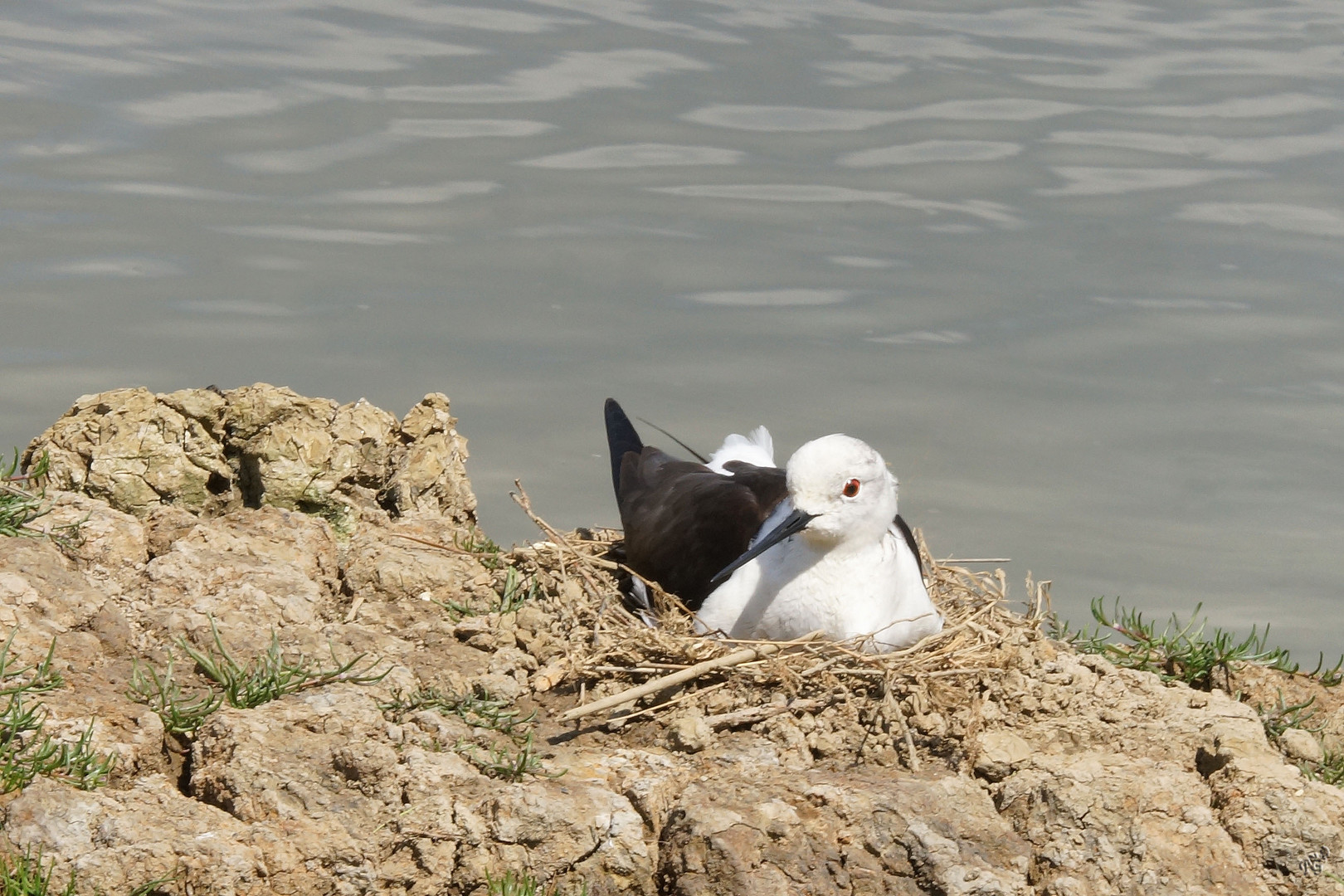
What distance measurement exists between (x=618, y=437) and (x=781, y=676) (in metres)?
2.85

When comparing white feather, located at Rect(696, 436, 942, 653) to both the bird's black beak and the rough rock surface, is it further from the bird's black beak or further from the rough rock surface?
the rough rock surface

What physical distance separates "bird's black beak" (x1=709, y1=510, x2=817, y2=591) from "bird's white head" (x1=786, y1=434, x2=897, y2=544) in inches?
1.2

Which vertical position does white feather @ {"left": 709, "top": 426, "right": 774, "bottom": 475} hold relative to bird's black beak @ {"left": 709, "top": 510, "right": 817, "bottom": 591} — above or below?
below

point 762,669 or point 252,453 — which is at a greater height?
point 252,453

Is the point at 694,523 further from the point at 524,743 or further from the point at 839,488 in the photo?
the point at 524,743

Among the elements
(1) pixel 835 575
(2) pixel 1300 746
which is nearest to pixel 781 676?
(1) pixel 835 575

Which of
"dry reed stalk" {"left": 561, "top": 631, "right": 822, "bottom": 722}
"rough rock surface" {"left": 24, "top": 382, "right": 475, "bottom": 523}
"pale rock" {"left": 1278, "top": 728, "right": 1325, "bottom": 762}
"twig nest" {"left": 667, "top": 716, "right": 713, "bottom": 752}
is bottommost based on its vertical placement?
"pale rock" {"left": 1278, "top": 728, "right": 1325, "bottom": 762}

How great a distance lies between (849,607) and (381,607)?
1.80 meters

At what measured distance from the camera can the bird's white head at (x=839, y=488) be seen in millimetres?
5793

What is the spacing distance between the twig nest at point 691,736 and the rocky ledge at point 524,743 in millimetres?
12

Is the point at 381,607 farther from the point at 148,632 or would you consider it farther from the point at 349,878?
the point at 349,878

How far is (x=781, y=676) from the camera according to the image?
5.12m

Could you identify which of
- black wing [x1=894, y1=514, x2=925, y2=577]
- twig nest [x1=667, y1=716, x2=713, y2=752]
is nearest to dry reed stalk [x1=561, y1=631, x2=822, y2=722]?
twig nest [x1=667, y1=716, x2=713, y2=752]

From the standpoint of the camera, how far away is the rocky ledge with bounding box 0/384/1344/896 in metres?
4.25
